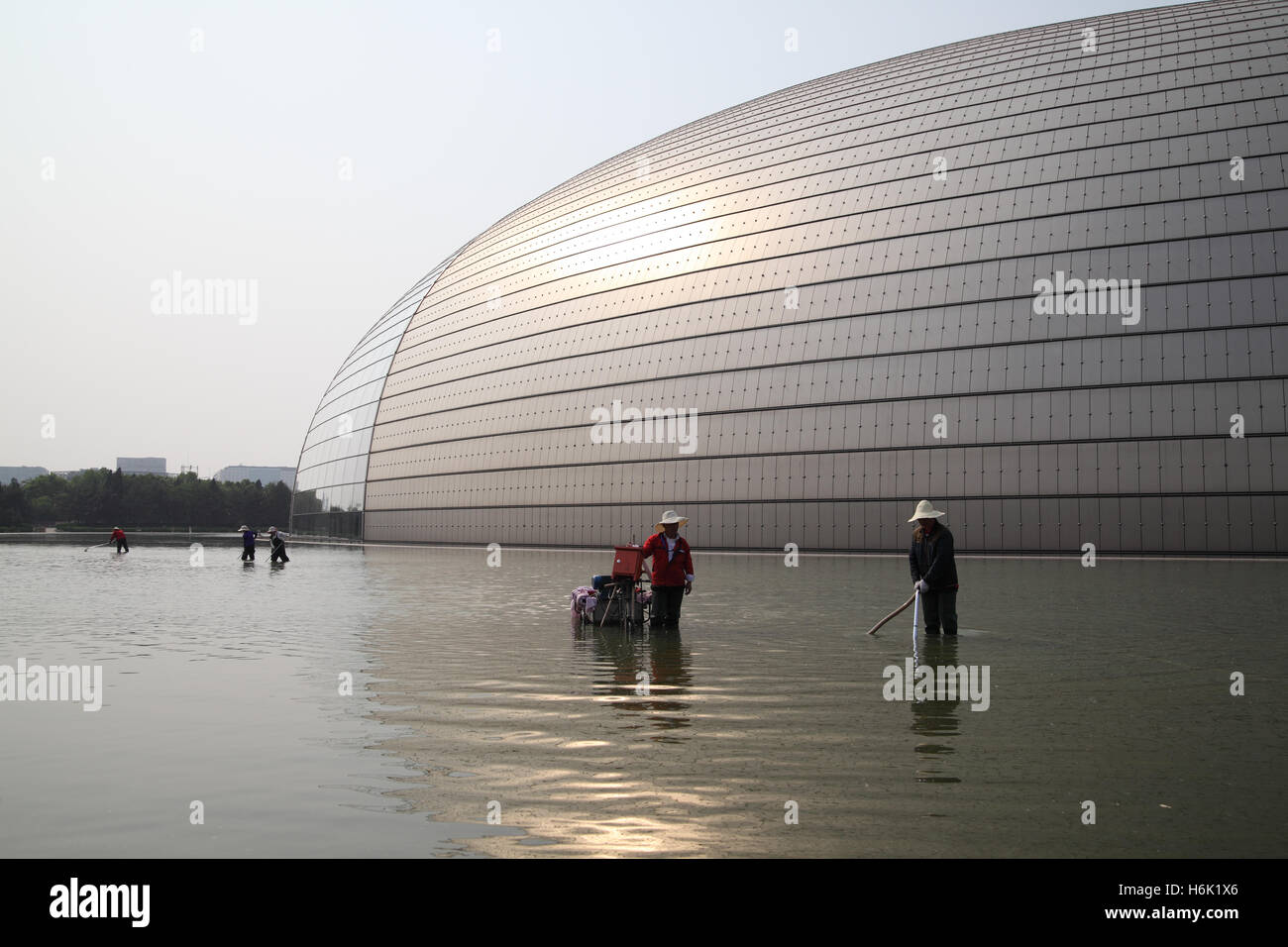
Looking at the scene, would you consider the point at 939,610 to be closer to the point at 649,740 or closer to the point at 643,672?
the point at 643,672

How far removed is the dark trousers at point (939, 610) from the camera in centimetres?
1227

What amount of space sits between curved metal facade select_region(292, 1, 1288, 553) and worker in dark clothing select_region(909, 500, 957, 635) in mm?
22365

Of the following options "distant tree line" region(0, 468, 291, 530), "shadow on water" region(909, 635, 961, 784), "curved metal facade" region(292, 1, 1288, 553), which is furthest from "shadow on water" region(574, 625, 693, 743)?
"distant tree line" region(0, 468, 291, 530)

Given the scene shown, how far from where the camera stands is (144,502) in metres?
136

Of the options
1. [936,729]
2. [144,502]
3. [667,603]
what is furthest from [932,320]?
[144,502]

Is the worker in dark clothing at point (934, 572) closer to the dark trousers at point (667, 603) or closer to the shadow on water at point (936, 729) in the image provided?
the shadow on water at point (936, 729)

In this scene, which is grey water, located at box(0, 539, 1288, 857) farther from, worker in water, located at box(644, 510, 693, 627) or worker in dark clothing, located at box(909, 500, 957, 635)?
worker in water, located at box(644, 510, 693, 627)

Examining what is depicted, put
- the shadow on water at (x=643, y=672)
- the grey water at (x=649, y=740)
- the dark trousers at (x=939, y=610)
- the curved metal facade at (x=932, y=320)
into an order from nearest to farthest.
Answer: the grey water at (x=649, y=740)
the shadow on water at (x=643, y=672)
the dark trousers at (x=939, y=610)
the curved metal facade at (x=932, y=320)

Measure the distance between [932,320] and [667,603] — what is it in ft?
86.9

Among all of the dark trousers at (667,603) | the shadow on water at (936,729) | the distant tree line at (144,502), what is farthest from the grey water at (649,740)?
the distant tree line at (144,502)

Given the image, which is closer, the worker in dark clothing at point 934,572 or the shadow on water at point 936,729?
the shadow on water at point 936,729

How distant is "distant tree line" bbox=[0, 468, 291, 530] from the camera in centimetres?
13088

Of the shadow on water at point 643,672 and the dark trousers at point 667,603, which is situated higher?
the dark trousers at point 667,603


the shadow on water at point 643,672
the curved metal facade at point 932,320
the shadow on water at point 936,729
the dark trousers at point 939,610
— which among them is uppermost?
the curved metal facade at point 932,320
